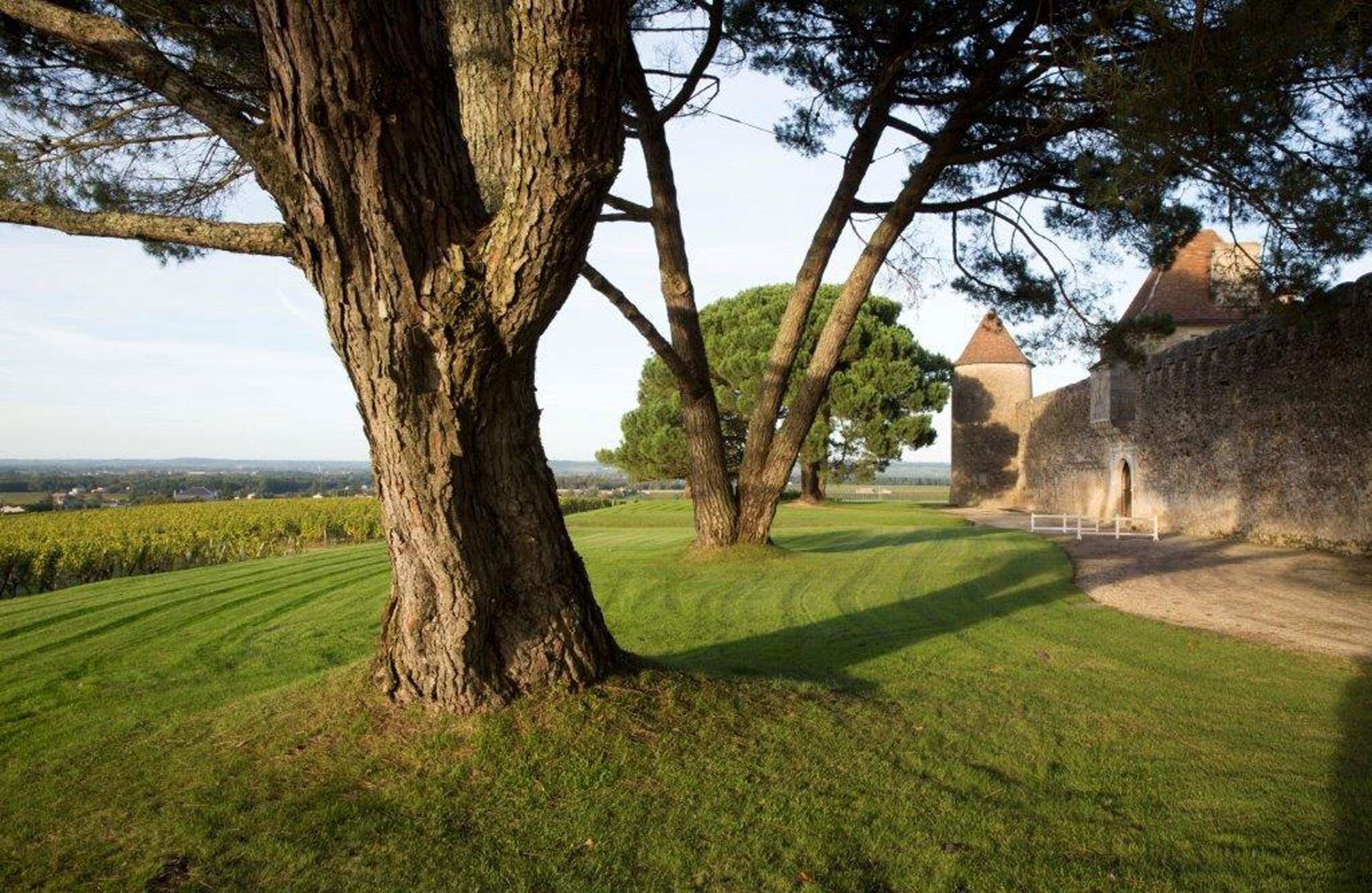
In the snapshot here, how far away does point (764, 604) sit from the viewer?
28.3 feet

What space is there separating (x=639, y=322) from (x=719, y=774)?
734cm

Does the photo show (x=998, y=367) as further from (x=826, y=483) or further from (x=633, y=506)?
(x=633, y=506)

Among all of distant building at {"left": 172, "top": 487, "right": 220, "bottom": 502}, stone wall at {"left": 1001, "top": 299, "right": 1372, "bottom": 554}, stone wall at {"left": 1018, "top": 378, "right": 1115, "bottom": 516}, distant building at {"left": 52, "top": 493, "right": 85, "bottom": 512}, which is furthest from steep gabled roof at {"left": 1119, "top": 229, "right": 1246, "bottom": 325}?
distant building at {"left": 52, "top": 493, "right": 85, "bottom": 512}

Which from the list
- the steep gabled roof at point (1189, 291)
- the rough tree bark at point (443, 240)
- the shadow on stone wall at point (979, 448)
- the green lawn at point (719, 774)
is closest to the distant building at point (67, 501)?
the green lawn at point (719, 774)

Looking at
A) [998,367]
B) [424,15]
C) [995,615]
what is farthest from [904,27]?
[998,367]

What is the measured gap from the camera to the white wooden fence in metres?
17.5

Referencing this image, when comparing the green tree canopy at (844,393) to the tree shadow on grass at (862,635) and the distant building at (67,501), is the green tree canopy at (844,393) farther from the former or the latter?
the tree shadow on grass at (862,635)

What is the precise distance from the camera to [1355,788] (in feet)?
12.7

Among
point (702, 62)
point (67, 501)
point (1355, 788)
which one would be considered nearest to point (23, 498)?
point (67, 501)

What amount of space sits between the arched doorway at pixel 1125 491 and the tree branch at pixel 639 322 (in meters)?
14.6

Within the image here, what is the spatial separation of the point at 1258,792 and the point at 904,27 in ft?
26.0

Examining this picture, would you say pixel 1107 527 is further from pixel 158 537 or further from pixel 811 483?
pixel 158 537

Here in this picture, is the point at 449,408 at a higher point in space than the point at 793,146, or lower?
lower

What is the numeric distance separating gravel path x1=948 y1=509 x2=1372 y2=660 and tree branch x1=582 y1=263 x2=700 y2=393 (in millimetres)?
5118
